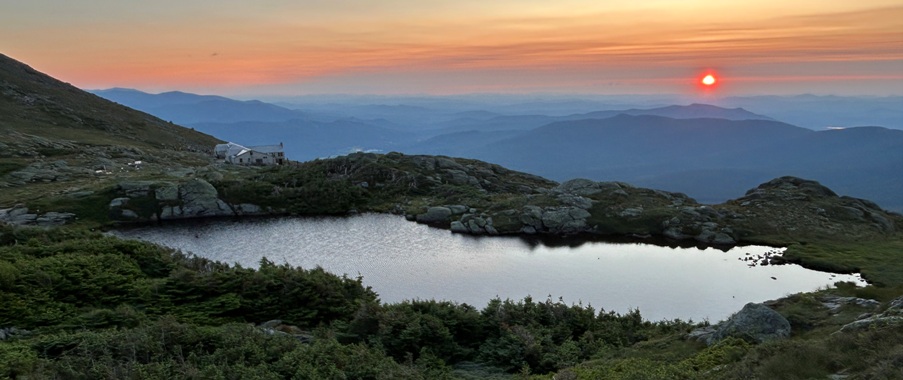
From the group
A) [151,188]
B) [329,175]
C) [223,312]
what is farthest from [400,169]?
[223,312]

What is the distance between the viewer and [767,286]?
5097cm

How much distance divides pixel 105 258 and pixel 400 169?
2696 inches

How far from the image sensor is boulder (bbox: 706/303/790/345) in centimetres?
2449

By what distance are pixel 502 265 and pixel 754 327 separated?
3360 cm

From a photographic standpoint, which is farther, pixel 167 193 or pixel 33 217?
pixel 167 193

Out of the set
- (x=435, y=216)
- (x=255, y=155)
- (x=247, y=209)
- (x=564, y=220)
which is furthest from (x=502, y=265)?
(x=255, y=155)

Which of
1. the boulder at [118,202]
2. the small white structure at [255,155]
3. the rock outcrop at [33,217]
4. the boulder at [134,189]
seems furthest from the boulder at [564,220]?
the small white structure at [255,155]

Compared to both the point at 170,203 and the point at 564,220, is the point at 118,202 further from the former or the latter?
the point at 564,220

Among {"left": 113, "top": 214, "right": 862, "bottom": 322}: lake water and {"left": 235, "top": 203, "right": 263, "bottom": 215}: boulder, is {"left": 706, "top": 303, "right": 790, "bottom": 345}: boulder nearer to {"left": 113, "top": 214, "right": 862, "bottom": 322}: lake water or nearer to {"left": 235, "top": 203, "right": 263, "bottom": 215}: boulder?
{"left": 113, "top": 214, "right": 862, "bottom": 322}: lake water

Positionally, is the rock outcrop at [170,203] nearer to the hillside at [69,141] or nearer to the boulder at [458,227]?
the hillside at [69,141]

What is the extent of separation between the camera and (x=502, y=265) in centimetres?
5734

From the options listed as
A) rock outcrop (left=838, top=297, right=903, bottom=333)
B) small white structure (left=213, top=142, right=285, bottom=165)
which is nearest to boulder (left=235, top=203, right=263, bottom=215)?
small white structure (left=213, top=142, right=285, bottom=165)

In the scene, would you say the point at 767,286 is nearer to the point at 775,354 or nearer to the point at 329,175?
the point at 775,354

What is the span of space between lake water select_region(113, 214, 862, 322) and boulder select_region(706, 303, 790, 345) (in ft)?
54.8
